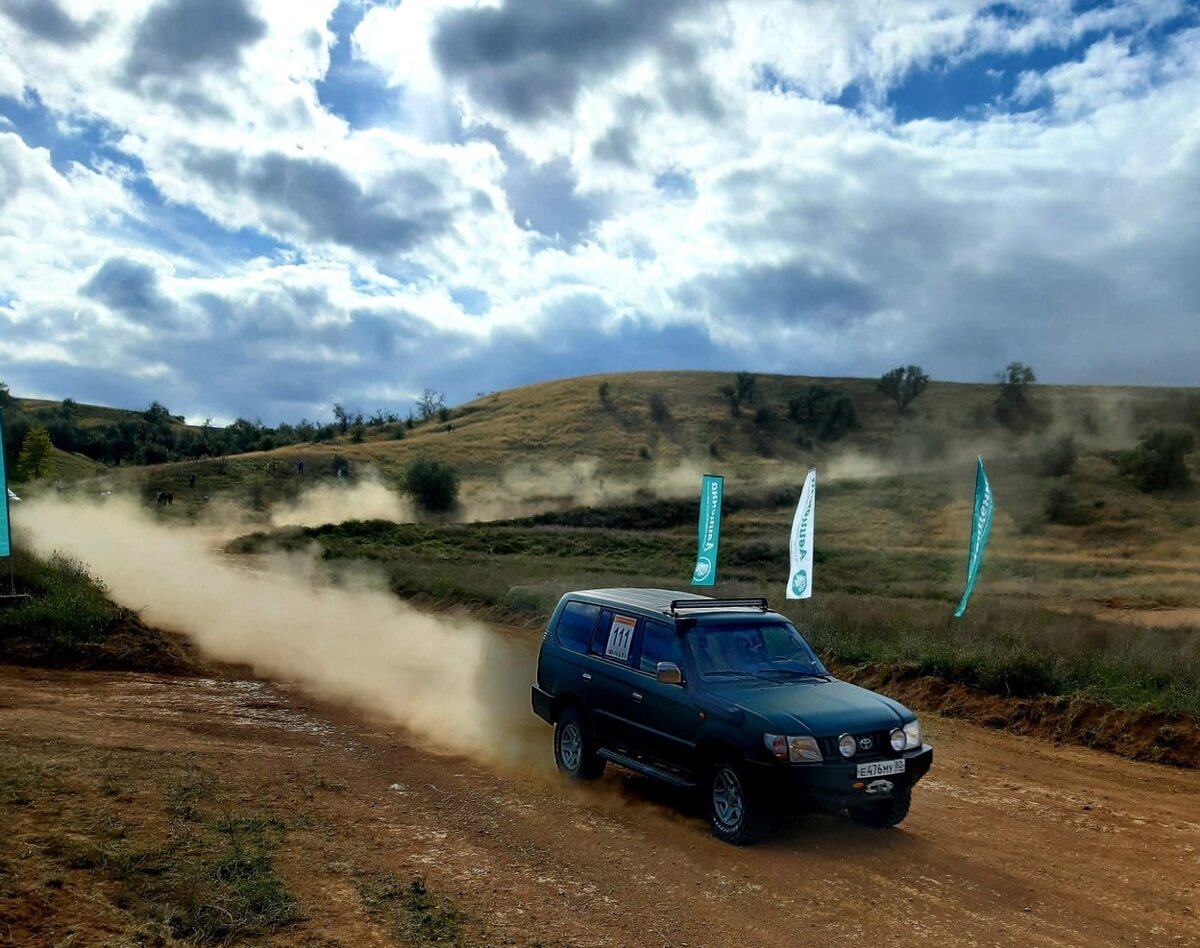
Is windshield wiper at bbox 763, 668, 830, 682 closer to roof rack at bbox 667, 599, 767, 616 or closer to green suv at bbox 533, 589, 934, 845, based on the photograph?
green suv at bbox 533, 589, 934, 845

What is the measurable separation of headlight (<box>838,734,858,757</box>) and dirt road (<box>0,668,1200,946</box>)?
0.91 meters

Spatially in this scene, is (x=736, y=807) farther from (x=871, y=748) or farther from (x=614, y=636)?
(x=614, y=636)

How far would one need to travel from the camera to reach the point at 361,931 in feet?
18.9

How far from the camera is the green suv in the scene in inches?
294

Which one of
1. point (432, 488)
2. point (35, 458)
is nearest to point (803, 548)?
point (432, 488)

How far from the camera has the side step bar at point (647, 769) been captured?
824 cm

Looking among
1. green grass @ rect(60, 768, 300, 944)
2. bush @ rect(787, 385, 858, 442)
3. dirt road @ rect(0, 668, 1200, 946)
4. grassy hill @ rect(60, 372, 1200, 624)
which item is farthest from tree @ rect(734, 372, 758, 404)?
green grass @ rect(60, 768, 300, 944)

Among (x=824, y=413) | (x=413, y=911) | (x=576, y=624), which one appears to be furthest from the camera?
(x=824, y=413)

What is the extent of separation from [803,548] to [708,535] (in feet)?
11.3

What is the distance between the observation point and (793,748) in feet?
24.2

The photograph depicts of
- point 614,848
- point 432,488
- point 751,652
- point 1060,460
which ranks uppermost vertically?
point 1060,460

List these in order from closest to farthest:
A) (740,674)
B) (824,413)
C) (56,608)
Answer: (740,674) → (56,608) → (824,413)

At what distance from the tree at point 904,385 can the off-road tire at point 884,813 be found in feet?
343

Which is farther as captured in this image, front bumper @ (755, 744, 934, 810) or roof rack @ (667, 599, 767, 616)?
roof rack @ (667, 599, 767, 616)
